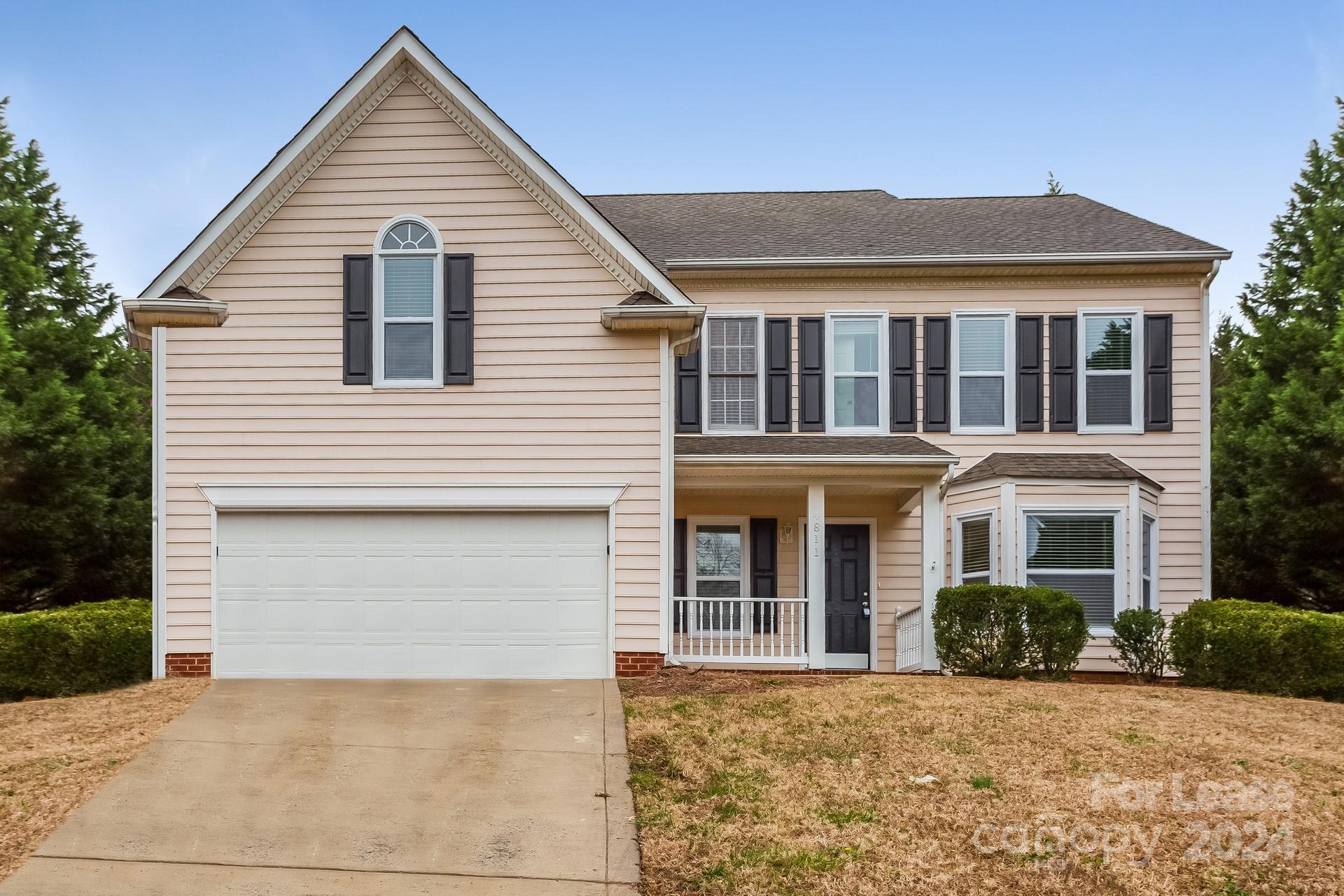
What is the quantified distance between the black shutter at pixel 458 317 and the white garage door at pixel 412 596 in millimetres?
1668

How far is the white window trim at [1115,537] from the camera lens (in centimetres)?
1487

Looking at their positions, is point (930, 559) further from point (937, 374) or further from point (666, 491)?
point (666, 491)

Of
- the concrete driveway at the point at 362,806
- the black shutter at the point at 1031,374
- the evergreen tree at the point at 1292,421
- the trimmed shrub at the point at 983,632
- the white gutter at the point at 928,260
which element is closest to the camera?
the concrete driveway at the point at 362,806

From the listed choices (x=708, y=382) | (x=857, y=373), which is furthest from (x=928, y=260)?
(x=708, y=382)

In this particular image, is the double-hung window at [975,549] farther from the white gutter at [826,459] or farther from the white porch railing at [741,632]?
the white porch railing at [741,632]

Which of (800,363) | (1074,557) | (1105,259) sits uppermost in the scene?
(1105,259)

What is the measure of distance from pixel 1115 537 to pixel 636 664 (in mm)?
7057

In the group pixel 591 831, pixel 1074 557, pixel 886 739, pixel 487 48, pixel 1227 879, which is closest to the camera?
pixel 1227 879

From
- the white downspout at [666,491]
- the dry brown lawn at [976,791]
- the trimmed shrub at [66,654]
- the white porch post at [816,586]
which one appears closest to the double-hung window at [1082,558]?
the white porch post at [816,586]

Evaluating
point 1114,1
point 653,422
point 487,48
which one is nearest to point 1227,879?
point 653,422

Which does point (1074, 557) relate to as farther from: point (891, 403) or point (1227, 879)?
point (1227, 879)

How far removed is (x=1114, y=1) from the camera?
61.3 feet

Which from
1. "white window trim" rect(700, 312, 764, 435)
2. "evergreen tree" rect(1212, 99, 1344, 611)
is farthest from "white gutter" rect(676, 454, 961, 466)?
"evergreen tree" rect(1212, 99, 1344, 611)

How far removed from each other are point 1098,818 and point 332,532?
869 cm
